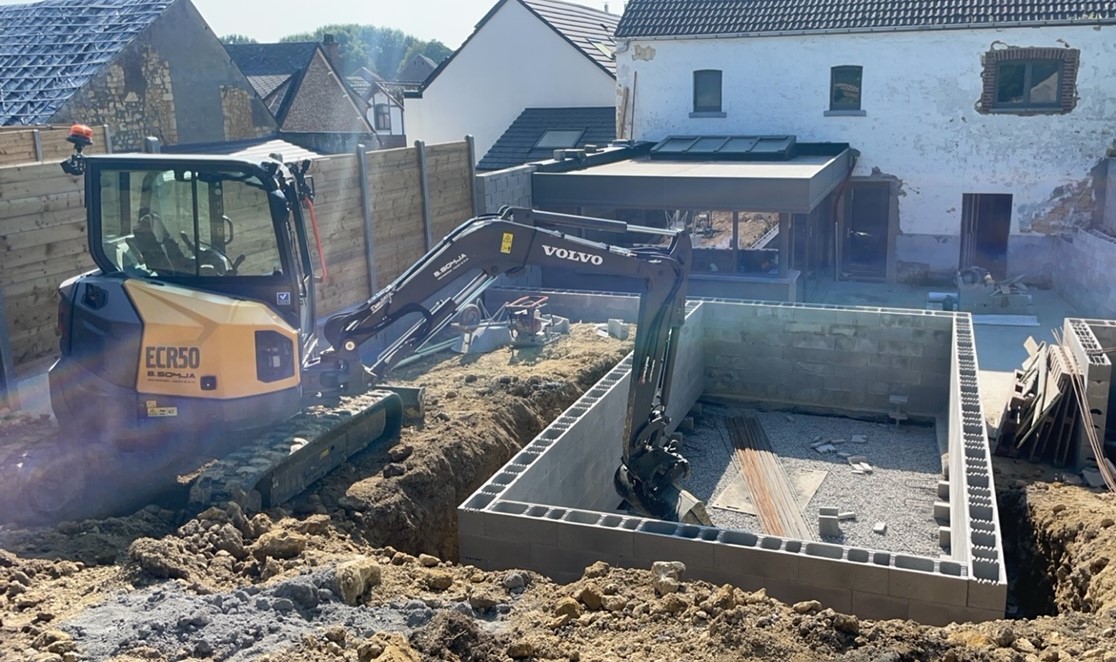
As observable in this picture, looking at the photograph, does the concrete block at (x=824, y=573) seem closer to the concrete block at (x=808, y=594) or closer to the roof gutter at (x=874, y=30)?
the concrete block at (x=808, y=594)

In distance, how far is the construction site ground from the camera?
5.66 meters

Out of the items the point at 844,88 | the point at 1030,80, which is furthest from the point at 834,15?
the point at 1030,80

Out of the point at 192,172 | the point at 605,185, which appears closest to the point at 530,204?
the point at 605,185

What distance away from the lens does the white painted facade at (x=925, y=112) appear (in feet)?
66.0

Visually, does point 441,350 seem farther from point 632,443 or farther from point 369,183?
point 632,443

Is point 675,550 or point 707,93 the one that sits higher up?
point 707,93

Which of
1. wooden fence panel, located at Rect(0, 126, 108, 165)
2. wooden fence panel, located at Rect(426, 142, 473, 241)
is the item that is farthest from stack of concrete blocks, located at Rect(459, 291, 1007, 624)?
wooden fence panel, located at Rect(0, 126, 108, 165)

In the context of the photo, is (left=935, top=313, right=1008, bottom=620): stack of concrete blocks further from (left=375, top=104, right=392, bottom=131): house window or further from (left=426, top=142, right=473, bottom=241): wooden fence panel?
(left=375, top=104, right=392, bottom=131): house window

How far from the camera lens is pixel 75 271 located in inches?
417

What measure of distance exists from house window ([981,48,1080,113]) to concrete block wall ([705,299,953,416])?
9.07 m

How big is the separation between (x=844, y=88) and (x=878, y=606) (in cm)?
1677

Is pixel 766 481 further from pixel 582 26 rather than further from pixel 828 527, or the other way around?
pixel 582 26

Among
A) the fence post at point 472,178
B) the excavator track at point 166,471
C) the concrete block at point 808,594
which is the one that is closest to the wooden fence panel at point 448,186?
the fence post at point 472,178

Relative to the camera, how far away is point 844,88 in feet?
71.4
